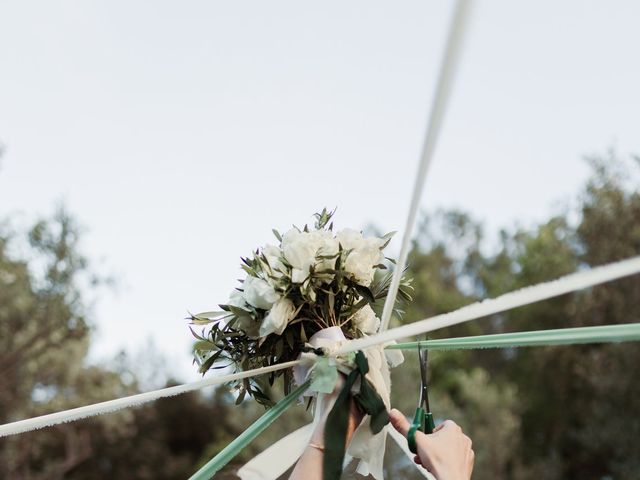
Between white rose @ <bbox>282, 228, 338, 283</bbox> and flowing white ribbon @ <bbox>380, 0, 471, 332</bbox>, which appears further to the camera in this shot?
white rose @ <bbox>282, 228, 338, 283</bbox>

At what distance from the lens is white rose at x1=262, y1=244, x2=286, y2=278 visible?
266cm

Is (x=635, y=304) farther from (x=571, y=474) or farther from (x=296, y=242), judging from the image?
(x=296, y=242)

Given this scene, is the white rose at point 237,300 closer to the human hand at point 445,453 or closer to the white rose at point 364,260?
the white rose at point 364,260

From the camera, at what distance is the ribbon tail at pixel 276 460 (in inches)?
98.5

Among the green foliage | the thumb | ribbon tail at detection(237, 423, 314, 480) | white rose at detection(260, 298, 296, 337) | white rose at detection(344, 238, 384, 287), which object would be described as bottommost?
the green foliage

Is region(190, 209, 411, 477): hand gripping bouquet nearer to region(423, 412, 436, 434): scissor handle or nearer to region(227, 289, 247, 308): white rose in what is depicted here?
region(227, 289, 247, 308): white rose

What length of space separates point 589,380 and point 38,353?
50.1 ft

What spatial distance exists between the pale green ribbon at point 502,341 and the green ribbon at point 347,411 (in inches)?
3.3

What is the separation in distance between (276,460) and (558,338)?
40.0 inches

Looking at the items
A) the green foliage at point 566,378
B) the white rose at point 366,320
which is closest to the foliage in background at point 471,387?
the green foliage at point 566,378

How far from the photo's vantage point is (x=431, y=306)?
38562 mm

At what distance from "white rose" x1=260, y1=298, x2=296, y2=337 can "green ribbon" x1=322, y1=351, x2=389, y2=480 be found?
0.93 ft

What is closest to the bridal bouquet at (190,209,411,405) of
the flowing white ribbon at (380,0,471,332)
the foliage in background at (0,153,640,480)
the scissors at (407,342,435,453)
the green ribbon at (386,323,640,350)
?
the scissors at (407,342,435,453)

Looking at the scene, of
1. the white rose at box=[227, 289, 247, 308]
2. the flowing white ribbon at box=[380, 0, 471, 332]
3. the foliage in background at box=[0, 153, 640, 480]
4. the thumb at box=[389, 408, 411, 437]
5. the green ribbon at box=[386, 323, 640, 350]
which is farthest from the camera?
the foliage in background at box=[0, 153, 640, 480]
